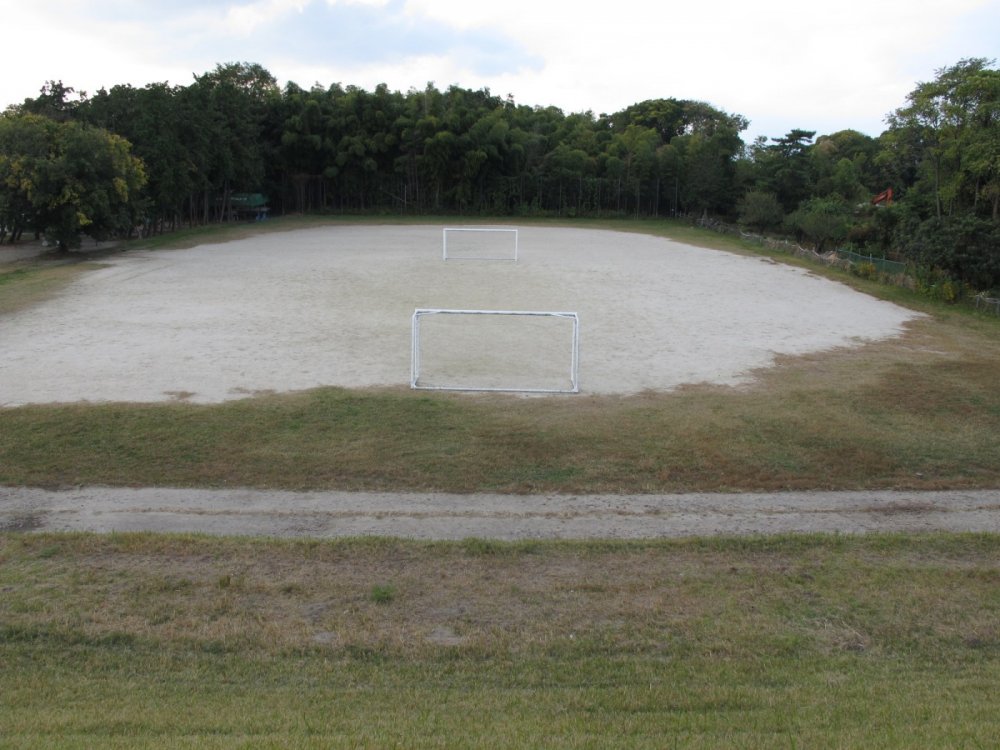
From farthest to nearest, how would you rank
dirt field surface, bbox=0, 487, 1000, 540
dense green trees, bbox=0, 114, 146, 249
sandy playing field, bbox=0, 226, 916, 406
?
dense green trees, bbox=0, 114, 146, 249 → sandy playing field, bbox=0, 226, 916, 406 → dirt field surface, bbox=0, 487, 1000, 540

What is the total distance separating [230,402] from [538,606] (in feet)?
23.5

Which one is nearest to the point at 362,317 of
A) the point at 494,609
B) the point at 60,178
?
the point at 494,609

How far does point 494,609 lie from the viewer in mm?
5973

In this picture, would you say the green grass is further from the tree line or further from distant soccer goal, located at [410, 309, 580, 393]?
the tree line

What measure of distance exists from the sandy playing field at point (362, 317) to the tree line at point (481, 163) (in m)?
3.07

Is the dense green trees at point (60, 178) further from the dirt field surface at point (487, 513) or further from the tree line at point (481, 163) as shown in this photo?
the dirt field surface at point (487, 513)

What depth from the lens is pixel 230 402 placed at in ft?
38.4

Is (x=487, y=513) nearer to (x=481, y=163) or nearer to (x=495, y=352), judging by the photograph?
(x=495, y=352)

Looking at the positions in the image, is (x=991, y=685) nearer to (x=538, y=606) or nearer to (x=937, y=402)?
(x=538, y=606)

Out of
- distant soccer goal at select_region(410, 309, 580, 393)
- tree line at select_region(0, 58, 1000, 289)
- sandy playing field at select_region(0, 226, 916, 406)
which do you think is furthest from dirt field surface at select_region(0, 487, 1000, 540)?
tree line at select_region(0, 58, 1000, 289)

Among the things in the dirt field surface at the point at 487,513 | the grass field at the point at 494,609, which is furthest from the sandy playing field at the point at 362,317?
the dirt field surface at the point at 487,513

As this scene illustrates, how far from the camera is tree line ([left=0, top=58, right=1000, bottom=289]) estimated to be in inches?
916

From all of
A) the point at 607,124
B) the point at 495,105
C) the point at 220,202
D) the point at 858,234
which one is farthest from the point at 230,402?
the point at 607,124

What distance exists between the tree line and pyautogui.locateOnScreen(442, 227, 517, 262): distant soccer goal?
10.6 m
